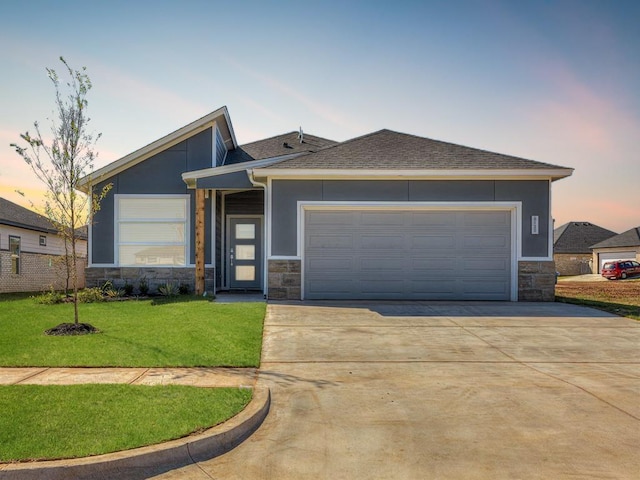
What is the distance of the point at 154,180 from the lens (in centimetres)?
1420

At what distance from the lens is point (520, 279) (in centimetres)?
1232

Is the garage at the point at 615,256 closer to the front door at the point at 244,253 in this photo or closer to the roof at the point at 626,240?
the roof at the point at 626,240

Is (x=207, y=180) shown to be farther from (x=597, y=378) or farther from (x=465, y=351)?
(x=597, y=378)

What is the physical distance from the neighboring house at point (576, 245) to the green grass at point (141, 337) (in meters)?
43.2

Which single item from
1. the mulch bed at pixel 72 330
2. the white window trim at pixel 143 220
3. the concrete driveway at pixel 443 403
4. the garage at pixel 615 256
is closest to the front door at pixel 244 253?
the white window trim at pixel 143 220

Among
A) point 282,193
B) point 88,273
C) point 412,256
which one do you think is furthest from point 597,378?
point 88,273

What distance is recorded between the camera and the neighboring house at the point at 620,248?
38.5m

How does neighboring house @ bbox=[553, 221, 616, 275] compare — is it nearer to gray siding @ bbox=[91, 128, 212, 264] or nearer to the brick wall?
gray siding @ bbox=[91, 128, 212, 264]

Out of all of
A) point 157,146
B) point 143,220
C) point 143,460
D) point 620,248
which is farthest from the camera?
point 620,248

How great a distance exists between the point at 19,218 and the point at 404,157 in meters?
17.8

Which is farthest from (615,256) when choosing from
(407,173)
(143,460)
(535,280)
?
(143,460)

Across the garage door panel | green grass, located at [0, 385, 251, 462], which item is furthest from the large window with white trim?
green grass, located at [0, 385, 251, 462]

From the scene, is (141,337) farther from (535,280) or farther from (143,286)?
(535,280)

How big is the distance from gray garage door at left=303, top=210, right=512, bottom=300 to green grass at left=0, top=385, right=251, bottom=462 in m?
7.55
